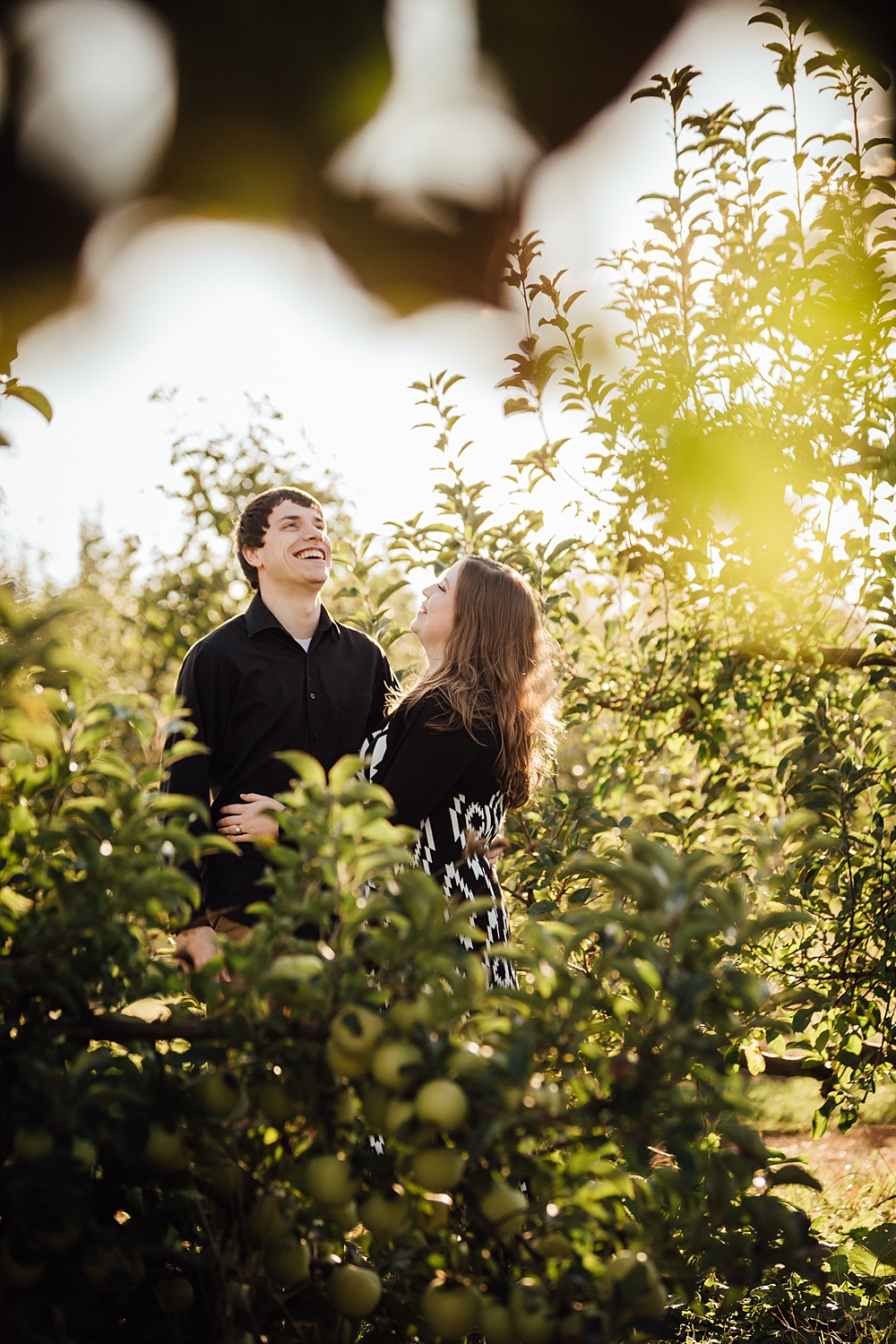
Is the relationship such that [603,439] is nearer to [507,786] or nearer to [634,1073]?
[507,786]

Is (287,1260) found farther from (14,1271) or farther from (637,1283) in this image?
(637,1283)

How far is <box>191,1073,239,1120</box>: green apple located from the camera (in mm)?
1124

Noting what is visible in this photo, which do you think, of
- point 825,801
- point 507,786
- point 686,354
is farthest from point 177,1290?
point 686,354

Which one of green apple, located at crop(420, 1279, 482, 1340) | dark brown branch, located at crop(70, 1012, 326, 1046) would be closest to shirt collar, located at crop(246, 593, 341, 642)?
dark brown branch, located at crop(70, 1012, 326, 1046)

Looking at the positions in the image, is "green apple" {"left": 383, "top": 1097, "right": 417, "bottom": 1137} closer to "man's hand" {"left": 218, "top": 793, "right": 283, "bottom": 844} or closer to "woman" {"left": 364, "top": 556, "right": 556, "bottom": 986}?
"woman" {"left": 364, "top": 556, "right": 556, "bottom": 986}

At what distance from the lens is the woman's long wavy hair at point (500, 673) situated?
8.15 feet

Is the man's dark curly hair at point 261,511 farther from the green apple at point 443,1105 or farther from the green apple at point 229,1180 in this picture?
the green apple at point 443,1105

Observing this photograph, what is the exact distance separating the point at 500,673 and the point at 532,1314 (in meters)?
1.65

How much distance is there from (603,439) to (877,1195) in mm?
2653

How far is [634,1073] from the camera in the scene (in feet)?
3.54

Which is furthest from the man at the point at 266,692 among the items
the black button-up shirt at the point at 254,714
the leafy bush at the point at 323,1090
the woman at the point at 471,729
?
the leafy bush at the point at 323,1090

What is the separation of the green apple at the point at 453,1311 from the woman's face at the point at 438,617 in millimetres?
1694

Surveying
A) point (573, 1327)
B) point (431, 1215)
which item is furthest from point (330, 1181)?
point (573, 1327)

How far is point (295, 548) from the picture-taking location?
3021 millimetres
